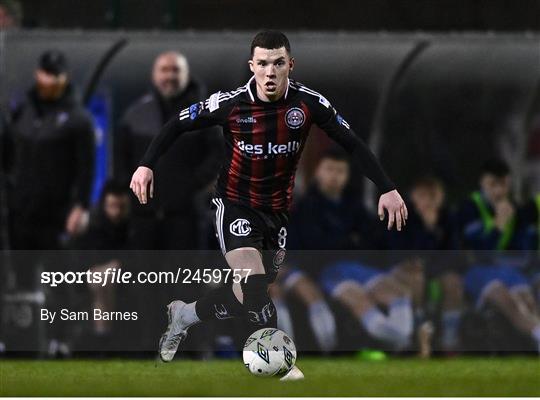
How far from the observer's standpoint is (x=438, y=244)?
15.8 meters

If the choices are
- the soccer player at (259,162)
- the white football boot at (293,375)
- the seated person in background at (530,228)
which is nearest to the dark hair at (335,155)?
the seated person in background at (530,228)

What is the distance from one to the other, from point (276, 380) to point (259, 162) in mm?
1752

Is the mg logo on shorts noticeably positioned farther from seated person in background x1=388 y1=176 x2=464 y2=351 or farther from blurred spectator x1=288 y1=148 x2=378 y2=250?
seated person in background x1=388 y1=176 x2=464 y2=351

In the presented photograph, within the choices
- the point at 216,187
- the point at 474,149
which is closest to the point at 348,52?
the point at 474,149

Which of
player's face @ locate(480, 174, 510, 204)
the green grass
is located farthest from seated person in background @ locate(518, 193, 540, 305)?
the green grass

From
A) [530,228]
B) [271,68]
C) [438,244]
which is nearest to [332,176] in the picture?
[438,244]

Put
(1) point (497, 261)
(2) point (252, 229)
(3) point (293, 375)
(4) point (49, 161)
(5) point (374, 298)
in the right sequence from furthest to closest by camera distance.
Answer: (1) point (497, 261) → (5) point (374, 298) → (4) point (49, 161) → (3) point (293, 375) → (2) point (252, 229)

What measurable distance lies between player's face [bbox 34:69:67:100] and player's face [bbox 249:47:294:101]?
14.0ft

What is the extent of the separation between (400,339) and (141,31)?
344cm

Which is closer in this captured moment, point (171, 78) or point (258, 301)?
point (258, 301)

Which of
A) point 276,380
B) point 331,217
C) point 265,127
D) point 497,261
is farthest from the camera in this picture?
point 497,261

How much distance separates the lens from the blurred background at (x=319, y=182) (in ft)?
50.6

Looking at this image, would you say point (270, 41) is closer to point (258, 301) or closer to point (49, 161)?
point (258, 301)

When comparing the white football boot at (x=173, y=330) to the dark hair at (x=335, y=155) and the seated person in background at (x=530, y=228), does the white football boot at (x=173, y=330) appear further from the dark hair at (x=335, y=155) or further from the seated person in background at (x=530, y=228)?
the seated person in background at (x=530, y=228)
